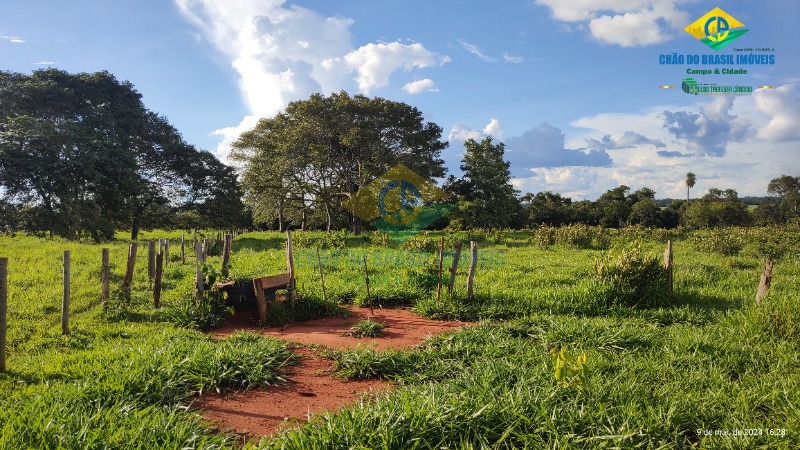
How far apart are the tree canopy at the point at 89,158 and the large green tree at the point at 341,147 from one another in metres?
5.41

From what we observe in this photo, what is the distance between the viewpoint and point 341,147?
91.9 ft

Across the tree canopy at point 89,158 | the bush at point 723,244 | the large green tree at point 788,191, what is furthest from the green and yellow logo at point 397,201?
the large green tree at point 788,191

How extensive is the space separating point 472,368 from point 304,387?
6.83ft

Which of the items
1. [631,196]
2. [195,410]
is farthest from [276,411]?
[631,196]

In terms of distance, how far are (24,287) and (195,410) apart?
8.69 metres

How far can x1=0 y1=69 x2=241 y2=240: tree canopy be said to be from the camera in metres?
21.0

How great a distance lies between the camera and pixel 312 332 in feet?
25.3

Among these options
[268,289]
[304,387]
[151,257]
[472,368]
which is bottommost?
[304,387]

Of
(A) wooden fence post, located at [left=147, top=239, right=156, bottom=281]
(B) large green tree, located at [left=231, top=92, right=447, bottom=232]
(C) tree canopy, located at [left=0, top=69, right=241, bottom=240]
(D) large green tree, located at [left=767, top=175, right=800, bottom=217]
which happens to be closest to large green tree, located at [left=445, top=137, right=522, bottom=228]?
(B) large green tree, located at [left=231, top=92, right=447, bottom=232]

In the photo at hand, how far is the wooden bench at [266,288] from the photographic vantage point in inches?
324

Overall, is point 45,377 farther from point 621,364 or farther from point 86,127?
point 86,127

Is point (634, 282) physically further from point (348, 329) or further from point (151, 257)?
point (151, 257)

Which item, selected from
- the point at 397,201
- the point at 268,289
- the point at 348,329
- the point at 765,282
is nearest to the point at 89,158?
the point at 397,201

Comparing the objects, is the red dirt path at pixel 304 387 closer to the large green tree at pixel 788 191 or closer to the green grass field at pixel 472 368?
Result: the green grass field at pixel 472 368
